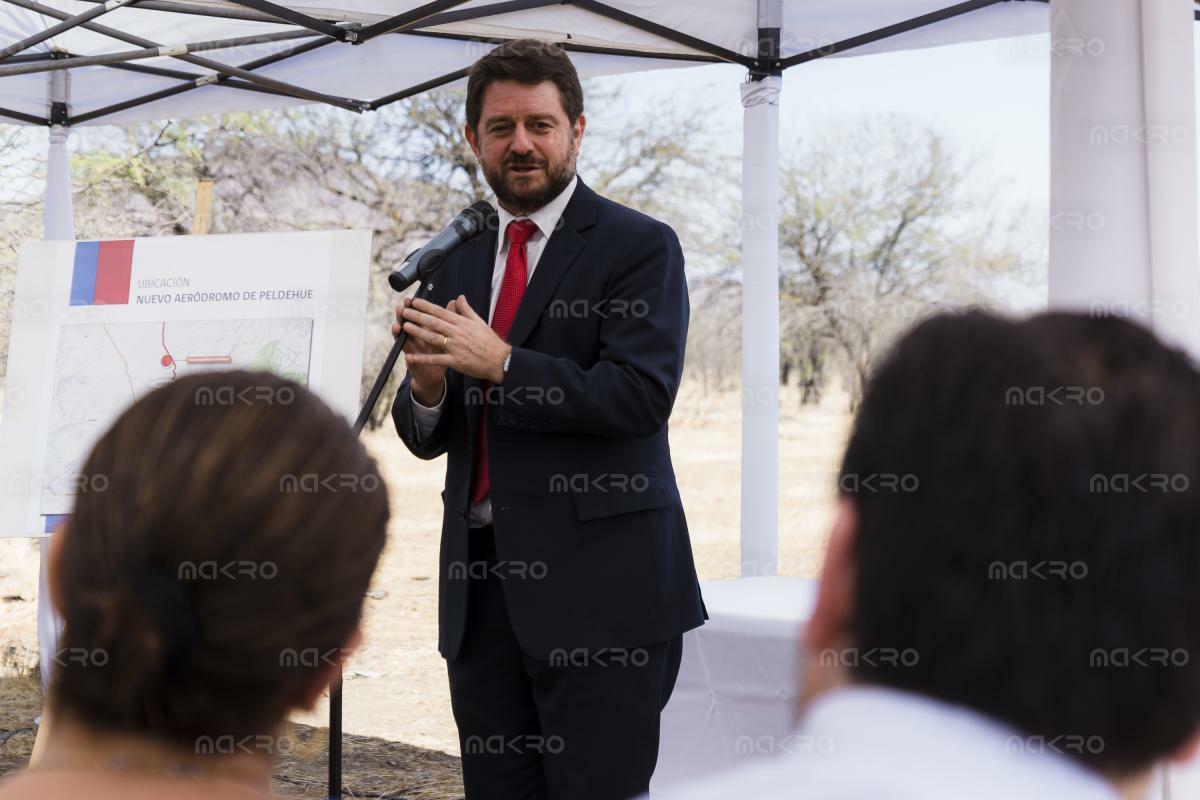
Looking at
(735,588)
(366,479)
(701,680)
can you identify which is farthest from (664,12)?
(366,479)

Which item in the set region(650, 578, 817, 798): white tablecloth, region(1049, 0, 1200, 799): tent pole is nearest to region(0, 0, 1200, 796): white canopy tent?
region(650, 578, 817, 798): white tablecloth

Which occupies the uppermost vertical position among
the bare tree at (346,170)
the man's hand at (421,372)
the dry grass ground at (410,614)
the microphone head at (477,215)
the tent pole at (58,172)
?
the bare tree at (346,170)

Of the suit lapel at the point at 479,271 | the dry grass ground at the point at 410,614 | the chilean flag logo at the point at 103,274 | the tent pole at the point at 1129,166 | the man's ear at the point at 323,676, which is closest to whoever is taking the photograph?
the man's ear at the point at 323,676

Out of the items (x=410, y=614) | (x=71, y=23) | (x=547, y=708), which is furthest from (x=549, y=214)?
(x=410, y=614)

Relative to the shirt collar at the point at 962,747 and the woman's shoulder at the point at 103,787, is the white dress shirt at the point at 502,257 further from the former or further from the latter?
the shirt collar at the point at 962,747

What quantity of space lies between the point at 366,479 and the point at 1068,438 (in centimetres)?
55

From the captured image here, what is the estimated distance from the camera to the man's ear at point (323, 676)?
0.94m

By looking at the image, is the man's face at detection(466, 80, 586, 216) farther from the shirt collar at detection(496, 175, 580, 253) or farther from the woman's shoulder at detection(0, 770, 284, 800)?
the woman's shoulder at detection(0, 770, 284, 800)

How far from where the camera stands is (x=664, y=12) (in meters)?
4.29

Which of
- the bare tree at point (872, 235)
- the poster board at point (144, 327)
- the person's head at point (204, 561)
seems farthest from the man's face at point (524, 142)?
the bare tree at point (872, 235)

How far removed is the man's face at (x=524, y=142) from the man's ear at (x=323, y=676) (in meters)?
1.41

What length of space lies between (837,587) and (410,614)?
864cm

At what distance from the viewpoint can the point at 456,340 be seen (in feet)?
6.57

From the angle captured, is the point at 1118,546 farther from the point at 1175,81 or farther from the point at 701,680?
the point at 701,680
